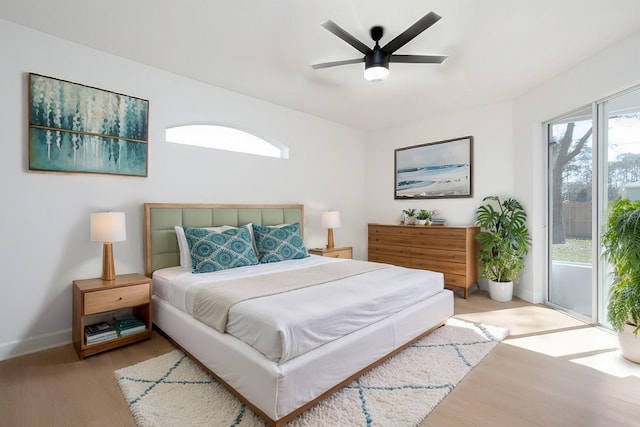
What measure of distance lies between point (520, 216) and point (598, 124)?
1.28 metres

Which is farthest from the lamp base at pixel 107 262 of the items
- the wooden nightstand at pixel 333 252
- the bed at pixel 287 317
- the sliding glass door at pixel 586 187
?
the sliding glass door at pixel 586 187

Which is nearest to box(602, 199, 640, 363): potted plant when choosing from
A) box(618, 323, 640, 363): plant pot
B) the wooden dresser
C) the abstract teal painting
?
box(618, 323, 640, 363): plant pot

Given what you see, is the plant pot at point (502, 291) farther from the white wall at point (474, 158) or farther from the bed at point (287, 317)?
the bed at point (287, 317)

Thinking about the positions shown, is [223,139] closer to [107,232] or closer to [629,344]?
[107,232]

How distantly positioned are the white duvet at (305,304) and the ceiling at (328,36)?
6.71 feet

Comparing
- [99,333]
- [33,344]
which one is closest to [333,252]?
[99,333]

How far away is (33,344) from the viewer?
2.51 metres

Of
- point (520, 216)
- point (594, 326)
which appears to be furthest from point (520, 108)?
point (594, 326)

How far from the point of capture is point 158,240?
3113 mm

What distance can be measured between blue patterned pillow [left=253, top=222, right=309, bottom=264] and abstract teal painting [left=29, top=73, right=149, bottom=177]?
1359mm

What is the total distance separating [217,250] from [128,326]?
96cm

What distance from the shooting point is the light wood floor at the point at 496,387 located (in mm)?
1731

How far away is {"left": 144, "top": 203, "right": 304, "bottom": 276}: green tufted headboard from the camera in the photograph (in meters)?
3.07

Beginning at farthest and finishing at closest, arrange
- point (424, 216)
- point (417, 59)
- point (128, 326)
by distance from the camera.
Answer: point (424, 216), point (128, 326), point (417, 59)
